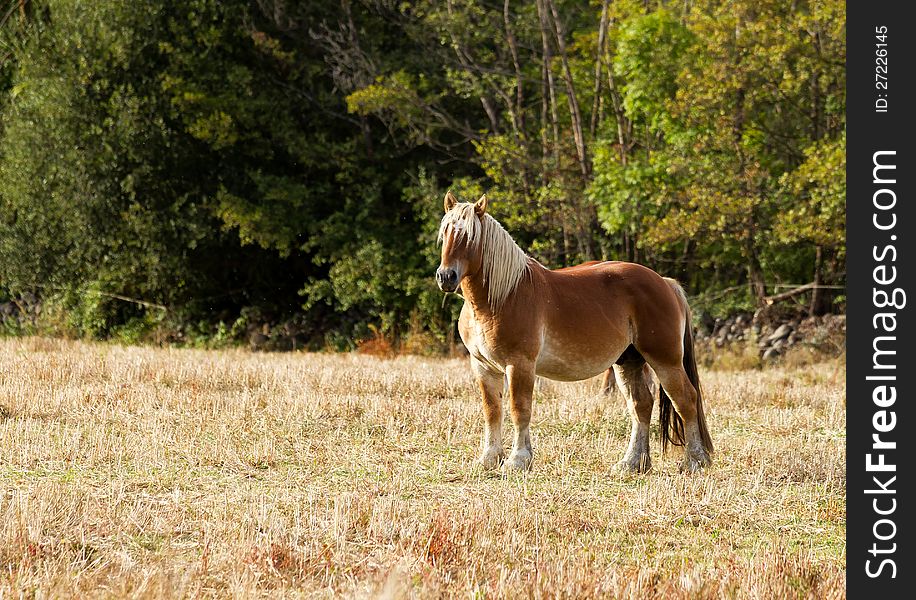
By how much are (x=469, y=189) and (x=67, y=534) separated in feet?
45.7

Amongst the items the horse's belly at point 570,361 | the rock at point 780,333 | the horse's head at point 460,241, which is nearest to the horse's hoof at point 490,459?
the horse's belly at point 570,361

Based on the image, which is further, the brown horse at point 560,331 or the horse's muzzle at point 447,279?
the brown horse at point 560,331

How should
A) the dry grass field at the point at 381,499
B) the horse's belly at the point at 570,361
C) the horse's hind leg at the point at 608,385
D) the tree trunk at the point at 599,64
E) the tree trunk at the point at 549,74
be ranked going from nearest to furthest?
the dry grass field at the point at 381,499
the horse's belly at the point at 570,361
the horse's hind leg at the point at 608,385
the tree trunk at the point at 549,74
the tree trunk at the point at 599,64

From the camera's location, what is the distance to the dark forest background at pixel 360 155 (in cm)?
1661

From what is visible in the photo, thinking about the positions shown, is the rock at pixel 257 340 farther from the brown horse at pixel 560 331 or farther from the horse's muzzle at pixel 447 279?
the horse's muzzle at pixel 447 279

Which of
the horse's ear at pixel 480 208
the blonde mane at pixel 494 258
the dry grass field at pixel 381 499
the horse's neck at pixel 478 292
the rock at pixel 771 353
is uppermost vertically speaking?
the horse's ear at pixel 480 208

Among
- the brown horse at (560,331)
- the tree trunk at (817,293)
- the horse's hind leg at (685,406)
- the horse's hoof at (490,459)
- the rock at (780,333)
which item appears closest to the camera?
the brown horse at (560,331)

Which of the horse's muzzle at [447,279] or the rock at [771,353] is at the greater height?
the horse's muzzle at [447,279]

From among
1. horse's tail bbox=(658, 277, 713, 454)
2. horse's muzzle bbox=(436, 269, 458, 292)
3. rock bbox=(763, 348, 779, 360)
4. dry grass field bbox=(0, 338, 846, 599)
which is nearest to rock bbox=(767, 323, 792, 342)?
rock bbox=(763, 348, 779, 360)

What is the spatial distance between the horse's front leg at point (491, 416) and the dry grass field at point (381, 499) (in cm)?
20

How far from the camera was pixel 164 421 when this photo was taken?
8.18 meters

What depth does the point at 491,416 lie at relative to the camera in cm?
683

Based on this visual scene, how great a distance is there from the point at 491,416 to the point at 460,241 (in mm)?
1316
